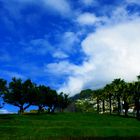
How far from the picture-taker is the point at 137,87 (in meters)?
168

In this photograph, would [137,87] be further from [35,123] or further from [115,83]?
[35,123]

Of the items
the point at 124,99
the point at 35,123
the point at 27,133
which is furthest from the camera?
the point at 124,99

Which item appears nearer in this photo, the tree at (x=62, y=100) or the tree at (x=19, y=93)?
the tree at (x=19, y=93)

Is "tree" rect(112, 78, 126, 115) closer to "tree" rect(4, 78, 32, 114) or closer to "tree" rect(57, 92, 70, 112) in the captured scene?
"tree" rect(57, 92, 70, 112)

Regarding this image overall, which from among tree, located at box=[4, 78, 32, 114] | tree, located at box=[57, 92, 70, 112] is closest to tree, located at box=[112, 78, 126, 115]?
tree, located at box=[57, 92, 70, 112]

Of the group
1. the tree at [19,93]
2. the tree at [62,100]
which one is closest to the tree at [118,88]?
the tree at [62,100]

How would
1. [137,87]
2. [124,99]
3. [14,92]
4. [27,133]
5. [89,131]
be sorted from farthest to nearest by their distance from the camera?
[124,99] → [137,87] → [14,92] → [89,131] → [27,133]

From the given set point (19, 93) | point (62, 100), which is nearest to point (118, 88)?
point (62, 100)

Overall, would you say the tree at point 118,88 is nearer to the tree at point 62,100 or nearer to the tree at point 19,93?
the tree at point 62,100

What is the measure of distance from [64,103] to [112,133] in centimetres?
10636

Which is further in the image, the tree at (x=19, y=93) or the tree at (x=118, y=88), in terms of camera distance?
the tree at (x=118, y=88)

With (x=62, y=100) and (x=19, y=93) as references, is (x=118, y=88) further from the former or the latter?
(x=19, y=93)

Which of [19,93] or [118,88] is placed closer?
[19,93]

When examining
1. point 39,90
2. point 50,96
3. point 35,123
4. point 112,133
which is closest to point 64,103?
point 50,96
